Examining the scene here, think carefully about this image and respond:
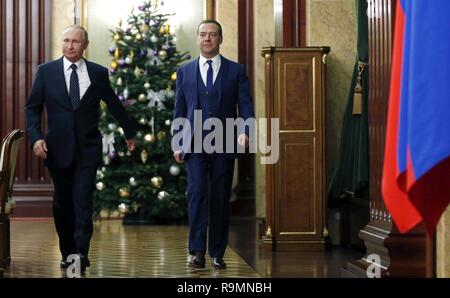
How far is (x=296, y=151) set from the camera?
280 inches

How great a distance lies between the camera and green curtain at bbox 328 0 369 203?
6.90 meters

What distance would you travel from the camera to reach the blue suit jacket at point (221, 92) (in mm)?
5656

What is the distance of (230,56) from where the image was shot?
11.1 meters

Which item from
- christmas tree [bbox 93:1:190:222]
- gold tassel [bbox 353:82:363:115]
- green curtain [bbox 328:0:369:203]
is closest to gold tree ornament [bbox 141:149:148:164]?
christmas tree [bbox 93:1:190:222]

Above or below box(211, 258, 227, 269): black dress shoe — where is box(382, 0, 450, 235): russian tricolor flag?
above

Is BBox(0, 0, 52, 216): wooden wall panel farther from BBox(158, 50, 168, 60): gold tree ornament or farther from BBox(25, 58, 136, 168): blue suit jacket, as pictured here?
BBox(25, 58, 136, 168): blue suit jacket

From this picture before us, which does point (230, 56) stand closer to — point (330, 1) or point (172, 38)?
point (172, 38)

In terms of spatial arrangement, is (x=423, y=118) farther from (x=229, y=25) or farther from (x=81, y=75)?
(x=229, y=25)

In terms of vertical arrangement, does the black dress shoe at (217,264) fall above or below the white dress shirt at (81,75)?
below

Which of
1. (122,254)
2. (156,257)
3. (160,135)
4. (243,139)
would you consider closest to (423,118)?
(243,139)

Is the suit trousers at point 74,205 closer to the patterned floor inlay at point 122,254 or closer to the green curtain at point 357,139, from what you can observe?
the patterned floor inlay at point 122,254

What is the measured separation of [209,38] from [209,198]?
3.35 feet

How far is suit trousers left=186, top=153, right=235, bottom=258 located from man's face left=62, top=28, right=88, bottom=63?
94 cm

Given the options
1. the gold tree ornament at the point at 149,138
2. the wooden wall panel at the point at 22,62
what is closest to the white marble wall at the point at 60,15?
the wooden wall panel at the point at 22,62
